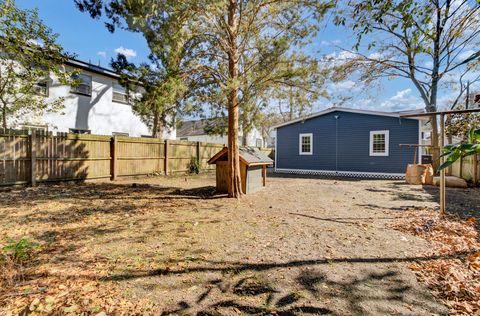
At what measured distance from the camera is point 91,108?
12.9 meters

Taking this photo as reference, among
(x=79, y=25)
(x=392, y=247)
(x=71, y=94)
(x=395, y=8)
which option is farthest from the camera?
(x=71, y=94)

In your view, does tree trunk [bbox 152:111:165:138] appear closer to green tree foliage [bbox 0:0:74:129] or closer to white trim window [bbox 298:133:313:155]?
green tree foliage [bbox 0:0:74:129]

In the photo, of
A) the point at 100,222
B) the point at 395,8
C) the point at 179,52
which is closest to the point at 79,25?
the point at 179,52

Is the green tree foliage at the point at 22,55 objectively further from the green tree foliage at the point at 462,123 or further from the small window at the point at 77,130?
the green tree foliage at the point at 462,123

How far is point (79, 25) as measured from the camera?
1023 centimetres

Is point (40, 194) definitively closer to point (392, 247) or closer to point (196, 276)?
point (196, 276)

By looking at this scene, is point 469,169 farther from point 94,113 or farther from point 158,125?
point 94,113

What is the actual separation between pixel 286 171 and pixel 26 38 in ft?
45.4

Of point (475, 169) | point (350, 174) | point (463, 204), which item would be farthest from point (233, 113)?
point (475, 169)

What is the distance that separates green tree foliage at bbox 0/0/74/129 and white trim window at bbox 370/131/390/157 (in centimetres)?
1461

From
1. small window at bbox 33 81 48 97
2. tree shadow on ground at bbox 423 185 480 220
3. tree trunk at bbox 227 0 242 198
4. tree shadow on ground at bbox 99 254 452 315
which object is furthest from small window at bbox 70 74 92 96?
tree shadow on ground at bbox 423 185 480 220

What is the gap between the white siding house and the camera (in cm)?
1125

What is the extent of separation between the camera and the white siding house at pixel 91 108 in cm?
1125

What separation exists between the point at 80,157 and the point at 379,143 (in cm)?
1447
